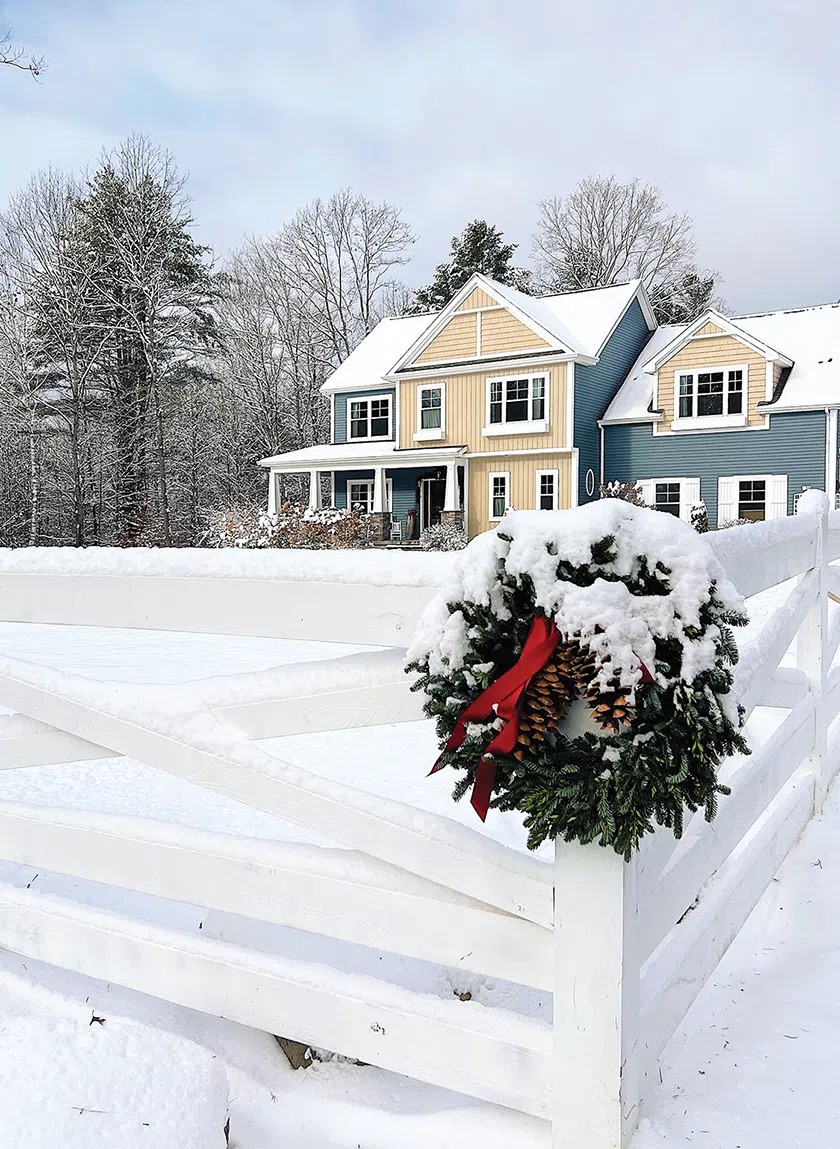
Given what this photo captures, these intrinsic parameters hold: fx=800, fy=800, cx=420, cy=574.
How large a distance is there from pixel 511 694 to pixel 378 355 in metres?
22.4

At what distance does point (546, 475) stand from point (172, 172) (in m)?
13.8

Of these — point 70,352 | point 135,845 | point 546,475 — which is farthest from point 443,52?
point 135,845

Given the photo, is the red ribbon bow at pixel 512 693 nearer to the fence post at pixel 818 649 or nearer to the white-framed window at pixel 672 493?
the fence post at pixel 818 649

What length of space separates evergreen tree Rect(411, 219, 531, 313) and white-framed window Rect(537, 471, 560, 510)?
11969 millimetres

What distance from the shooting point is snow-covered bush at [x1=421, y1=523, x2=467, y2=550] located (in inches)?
698

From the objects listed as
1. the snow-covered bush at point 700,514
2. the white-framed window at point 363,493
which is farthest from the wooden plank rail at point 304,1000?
the white-framed window at point 363,493

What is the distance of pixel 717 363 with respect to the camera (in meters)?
18.4

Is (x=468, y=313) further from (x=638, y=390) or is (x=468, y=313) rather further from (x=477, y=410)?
(x=638, y=390)

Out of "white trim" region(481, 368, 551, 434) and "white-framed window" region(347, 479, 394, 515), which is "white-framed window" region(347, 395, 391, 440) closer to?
"white-framed window" region(347, 479, 394, 515)

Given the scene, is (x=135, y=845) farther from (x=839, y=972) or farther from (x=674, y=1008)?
(x=839, y=972)

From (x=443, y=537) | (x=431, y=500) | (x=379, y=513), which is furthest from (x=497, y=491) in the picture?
(x=379, y=513)

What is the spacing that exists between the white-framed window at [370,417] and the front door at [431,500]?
2021mm

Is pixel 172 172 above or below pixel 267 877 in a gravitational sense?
above

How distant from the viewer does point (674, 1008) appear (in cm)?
150
